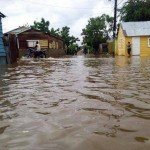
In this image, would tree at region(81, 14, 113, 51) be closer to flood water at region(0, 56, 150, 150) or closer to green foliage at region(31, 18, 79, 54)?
green foliage at region(31, 18, 79, 54)

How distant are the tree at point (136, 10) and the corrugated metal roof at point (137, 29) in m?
8.23

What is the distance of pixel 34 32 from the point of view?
43594mm

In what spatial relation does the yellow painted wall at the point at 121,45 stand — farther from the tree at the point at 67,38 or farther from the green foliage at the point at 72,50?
the tree at the point at 67,38

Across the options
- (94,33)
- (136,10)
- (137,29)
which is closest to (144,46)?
(137,29)

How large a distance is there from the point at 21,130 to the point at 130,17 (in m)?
46.6

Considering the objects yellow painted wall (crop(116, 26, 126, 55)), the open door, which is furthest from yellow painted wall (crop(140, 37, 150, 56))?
yellow painted wall (crop(116, 26, 126, 55))

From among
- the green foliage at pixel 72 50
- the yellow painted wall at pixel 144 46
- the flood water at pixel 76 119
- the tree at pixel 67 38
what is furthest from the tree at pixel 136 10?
the flood water at pixel 76 119

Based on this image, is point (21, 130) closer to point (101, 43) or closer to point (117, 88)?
point (117, 88)

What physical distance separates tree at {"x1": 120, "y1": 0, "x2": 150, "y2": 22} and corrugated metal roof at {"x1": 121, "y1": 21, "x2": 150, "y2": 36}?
8.23m

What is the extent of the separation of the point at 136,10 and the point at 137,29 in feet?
31.8

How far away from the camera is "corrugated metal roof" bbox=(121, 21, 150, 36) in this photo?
3899 cm

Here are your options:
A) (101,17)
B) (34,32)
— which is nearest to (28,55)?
(34,32)

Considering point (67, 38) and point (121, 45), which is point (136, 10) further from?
point (67, 38)

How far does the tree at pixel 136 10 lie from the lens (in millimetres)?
47656
